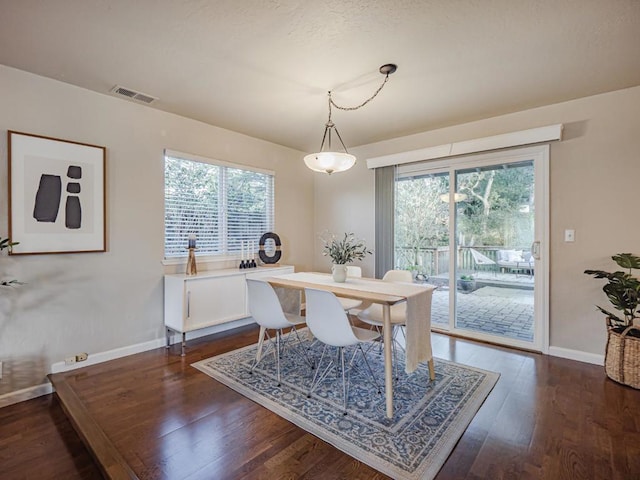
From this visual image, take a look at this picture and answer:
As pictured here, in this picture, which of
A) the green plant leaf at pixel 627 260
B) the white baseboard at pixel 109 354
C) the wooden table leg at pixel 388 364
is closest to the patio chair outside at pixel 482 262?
the green plant leaf at pixel 627 260

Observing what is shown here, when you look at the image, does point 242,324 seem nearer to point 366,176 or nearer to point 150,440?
point 150,440

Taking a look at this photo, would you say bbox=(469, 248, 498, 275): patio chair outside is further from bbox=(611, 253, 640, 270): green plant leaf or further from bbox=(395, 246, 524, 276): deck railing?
bbox=(611, 253, 640, 270): green plant leaf

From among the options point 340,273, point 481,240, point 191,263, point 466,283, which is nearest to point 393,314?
point 340,273

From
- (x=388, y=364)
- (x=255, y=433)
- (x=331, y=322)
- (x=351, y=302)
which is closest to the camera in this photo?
(x=255, y=433)

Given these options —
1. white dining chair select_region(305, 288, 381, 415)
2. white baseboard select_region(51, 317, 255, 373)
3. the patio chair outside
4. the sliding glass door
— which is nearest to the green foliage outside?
the sliding glass door

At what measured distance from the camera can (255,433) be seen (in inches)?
78.7

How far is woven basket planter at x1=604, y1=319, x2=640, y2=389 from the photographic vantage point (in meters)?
2.54

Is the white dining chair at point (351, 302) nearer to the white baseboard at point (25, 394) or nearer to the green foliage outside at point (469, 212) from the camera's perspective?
the green foliage outside at point (469, 212)

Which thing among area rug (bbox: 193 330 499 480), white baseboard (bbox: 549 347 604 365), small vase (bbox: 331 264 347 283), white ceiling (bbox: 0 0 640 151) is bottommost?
area rug (bbox: 193 330 499 480)

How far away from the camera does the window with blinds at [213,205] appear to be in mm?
3588

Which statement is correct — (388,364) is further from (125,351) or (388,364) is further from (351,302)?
(125,351)

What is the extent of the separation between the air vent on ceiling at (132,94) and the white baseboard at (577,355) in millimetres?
4671

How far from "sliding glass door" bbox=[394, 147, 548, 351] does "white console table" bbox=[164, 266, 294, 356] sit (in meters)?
2.21

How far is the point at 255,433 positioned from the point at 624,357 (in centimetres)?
291
